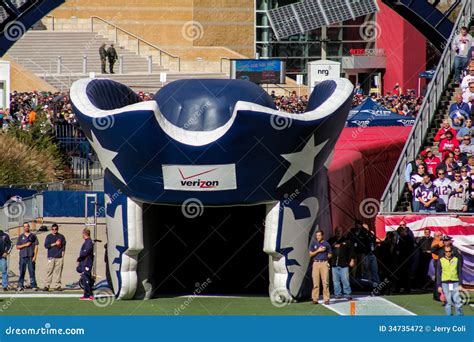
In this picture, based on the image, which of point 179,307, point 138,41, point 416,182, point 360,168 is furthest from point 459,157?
point 138,41

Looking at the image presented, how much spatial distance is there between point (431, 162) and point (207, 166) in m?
6.28

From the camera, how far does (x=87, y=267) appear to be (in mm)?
22250

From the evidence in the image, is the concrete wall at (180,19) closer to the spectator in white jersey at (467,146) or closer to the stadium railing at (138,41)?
the stadium railing at (138,41)

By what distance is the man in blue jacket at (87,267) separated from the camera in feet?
72.1

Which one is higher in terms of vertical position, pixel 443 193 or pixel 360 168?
pixel 360 168

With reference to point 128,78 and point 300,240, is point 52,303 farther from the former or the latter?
point 128,78

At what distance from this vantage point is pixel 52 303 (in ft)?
70.6

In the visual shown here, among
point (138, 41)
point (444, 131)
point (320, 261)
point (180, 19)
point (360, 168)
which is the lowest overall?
point (320, 261)

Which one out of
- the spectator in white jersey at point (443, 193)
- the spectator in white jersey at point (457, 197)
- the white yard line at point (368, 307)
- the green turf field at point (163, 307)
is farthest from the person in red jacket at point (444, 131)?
the green turf field at point (163, 307)

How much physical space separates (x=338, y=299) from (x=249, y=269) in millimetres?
2345

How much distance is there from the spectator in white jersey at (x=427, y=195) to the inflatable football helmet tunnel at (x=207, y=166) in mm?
2463

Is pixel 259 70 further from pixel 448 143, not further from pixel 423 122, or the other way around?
pixel 448 143

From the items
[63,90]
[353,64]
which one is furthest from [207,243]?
[353,64]

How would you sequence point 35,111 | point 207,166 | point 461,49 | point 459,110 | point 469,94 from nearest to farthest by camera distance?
point 207,166
point 459,110
point 469,94
point 461,49
point 35,111
